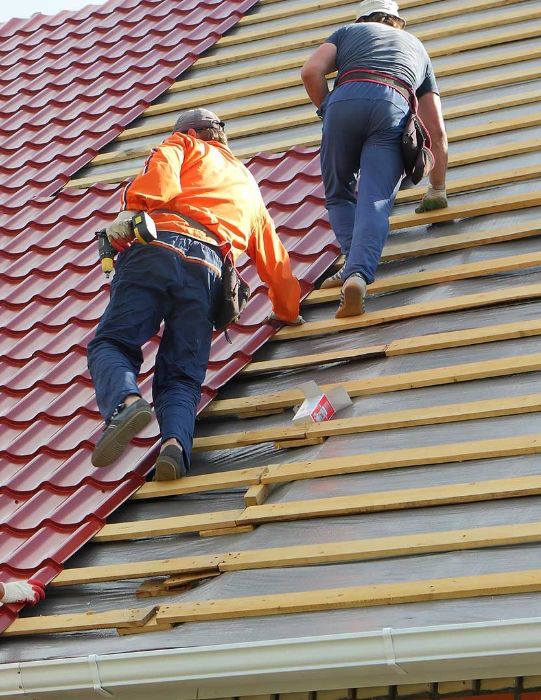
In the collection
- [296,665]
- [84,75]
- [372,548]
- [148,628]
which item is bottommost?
[84,75]

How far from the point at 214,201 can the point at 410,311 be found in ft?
2.73

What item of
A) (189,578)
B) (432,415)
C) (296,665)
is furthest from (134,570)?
(432,415)

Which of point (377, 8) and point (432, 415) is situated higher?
point (377, 8)

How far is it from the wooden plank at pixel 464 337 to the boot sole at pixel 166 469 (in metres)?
0.87

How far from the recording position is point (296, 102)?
6.73 metres

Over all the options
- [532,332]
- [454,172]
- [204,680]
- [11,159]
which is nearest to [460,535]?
[204,680]

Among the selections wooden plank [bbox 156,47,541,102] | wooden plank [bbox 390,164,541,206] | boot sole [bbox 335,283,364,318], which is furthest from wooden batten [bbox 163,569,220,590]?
wooden plank [bbox 156,47,541,102]

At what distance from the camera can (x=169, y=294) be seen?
4.49 meters

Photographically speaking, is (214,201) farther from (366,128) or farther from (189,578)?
(189,578)

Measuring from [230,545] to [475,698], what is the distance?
100cm

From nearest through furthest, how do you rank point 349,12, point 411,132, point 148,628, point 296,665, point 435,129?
1. point 296,665
2. point 148,628
3. point 411,132
4. point 435,129
5. point 349,12

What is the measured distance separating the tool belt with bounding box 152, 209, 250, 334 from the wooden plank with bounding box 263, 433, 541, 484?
2.18 feet

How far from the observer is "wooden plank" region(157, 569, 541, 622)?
3197mm

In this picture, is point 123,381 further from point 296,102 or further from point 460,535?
point 296,102
